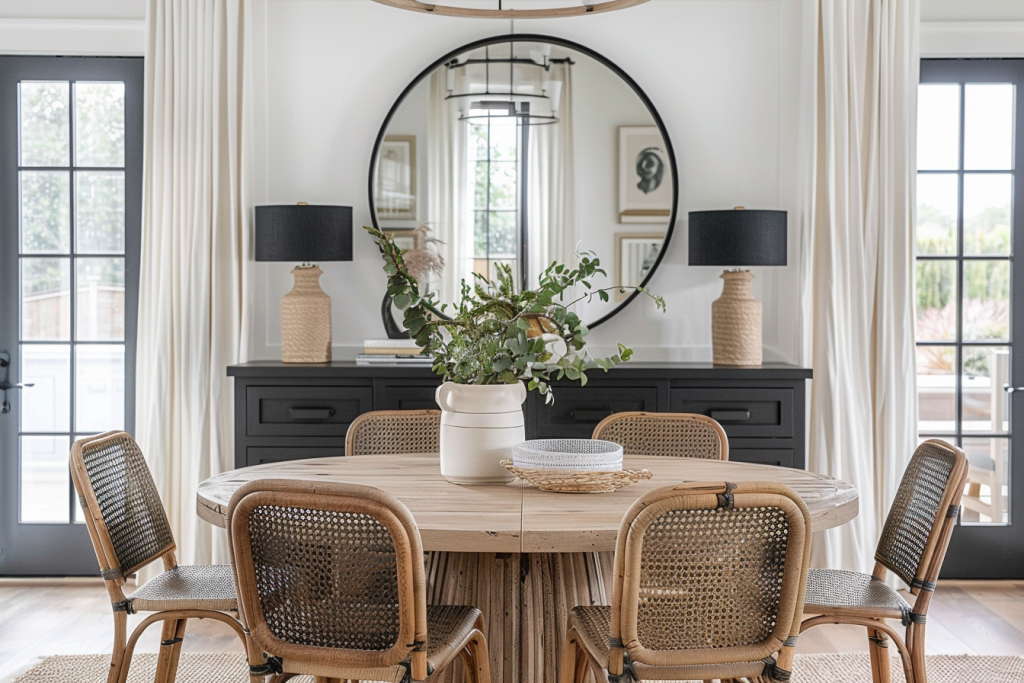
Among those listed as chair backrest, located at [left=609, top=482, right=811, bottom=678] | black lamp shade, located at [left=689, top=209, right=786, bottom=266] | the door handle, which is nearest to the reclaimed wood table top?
chair backrest, located at [left=609, top=482, right=811, bottom=678]

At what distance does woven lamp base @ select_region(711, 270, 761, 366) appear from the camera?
11.6 feet

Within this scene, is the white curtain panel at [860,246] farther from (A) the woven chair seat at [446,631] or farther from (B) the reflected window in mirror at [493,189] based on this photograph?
(A) the woven chair seat at [446,631]

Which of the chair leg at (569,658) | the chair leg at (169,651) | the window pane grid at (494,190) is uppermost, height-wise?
the window pane grid at (494,190)

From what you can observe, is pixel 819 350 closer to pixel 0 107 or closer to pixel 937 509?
pixel 937 509

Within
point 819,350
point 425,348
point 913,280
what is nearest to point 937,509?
point 425,348

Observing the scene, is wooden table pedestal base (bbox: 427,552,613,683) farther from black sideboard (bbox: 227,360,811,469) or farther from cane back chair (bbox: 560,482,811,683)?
black sideboard (bbox: 227,360,811,469)

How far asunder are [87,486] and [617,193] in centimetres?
254

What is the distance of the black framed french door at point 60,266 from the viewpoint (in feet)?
12.8

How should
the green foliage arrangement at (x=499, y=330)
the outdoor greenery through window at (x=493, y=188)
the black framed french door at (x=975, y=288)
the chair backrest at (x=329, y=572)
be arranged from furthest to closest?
the black framed french door at (x=975, y=288), the outdoor greenery through window at (x=493, y=188), the green foliage arrangement at (x=499, y=330), the chair backrest at (x=329, y=572)

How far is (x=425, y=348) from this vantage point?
2.16m

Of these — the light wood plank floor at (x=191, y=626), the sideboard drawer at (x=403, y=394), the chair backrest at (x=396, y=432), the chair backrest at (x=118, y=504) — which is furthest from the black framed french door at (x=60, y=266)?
the chair backrest at (x=118, y=504)

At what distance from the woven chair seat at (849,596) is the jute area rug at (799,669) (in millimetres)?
694

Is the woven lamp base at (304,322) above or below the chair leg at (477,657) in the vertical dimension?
above

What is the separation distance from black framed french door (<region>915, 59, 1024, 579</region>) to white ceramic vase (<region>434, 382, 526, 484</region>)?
2.64 m
